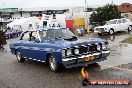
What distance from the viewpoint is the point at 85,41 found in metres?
10.2

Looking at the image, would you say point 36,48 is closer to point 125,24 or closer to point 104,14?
point 125,24

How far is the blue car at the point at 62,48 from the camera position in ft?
32.3

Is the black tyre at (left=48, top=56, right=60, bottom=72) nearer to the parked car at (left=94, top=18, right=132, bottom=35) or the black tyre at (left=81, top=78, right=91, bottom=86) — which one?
the black tyre at (left=81, top=78, right=91, bottom=86)

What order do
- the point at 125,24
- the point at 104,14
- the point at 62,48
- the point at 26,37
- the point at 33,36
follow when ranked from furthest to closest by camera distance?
the point at 104,14 < the point at 125,24 < the point at 26,37 < the point at 33,36 < the point at 62,48

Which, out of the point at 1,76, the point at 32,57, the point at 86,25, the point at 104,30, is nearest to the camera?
the point at 1,76

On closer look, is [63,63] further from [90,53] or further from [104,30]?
[104,30]

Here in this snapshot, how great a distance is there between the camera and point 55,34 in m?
11.5

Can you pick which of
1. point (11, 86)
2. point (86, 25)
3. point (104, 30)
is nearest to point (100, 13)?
point (86, 25)

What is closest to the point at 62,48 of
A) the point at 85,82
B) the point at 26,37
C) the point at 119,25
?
the point at 85,82

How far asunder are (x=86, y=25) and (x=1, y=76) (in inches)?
1350

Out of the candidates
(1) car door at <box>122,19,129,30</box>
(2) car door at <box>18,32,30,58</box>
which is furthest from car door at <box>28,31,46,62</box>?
(1) car door at <box>122,19,129,30</box>

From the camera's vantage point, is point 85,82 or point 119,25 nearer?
point 85,82

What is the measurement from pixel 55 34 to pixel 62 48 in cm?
174

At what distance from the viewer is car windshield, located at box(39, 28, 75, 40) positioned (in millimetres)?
11359
